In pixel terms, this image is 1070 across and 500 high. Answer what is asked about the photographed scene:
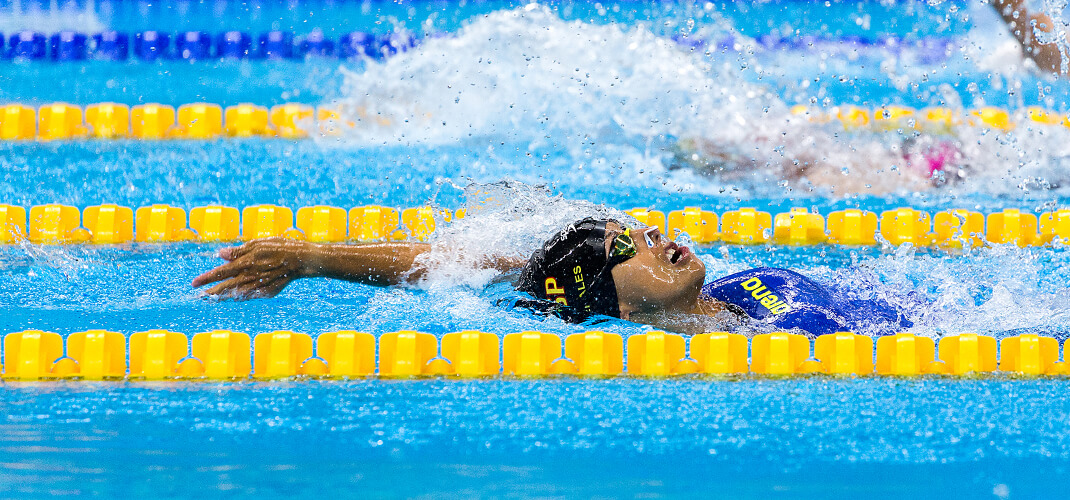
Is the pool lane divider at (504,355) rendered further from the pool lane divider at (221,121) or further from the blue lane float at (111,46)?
the blue lane float at (111,46)

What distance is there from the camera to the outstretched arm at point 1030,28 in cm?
623

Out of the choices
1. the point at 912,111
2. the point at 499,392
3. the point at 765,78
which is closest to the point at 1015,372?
the point at 499,392

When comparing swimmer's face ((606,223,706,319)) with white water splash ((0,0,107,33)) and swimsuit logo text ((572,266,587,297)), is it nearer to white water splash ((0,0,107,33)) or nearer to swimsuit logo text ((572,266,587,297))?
swimsuit logo text ((572,266,587,297))

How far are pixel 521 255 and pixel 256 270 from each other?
888 mm

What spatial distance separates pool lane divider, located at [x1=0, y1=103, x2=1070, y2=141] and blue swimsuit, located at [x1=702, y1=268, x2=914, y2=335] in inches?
121

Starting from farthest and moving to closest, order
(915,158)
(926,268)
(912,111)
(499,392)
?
(912,111), (915,158), (926,268), (499,392)

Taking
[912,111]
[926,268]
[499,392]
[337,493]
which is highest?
[912,111]

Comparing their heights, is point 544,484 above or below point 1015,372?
below

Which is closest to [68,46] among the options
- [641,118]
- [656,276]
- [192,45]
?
[192,45]

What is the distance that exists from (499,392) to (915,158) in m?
3.01

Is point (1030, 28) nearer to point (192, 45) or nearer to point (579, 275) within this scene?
point (579, 275)

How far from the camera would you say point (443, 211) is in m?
4.25

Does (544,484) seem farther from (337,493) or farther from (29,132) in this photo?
(29,132)

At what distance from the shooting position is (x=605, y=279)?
8.96ft
